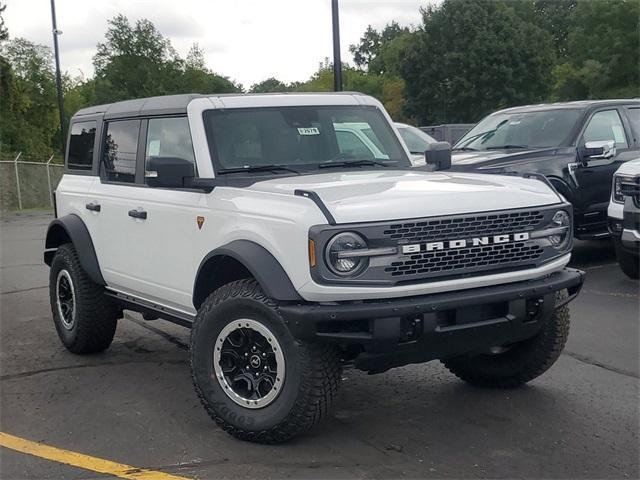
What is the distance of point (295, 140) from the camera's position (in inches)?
217

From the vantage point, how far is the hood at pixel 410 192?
13.7 ft

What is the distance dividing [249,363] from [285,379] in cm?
32

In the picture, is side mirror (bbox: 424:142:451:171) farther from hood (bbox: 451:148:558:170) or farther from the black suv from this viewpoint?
hood (bbox: 451:148:558:170)

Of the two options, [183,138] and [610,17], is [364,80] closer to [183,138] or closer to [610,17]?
[610,17]

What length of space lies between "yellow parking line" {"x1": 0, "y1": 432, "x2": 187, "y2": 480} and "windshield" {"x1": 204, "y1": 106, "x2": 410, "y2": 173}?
187 cm

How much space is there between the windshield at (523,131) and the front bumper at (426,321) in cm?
596

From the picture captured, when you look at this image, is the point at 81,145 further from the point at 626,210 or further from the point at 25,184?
the point at 25,184

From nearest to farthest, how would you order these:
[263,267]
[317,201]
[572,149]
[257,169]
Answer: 1. [317,201]
2. [263,267]
3. [257,169]
4. [572,149]

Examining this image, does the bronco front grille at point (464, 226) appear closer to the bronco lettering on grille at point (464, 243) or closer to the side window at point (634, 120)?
the bronco lettering on grille at point (464, 243)

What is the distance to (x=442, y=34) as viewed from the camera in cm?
5422

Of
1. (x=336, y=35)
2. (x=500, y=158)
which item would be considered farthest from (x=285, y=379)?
(x=336, y=35)

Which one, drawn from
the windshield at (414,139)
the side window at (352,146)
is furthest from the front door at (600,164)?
the side window at (352,146)

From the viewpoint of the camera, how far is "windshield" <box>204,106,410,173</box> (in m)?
5.29

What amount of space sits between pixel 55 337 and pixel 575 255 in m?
6.78
